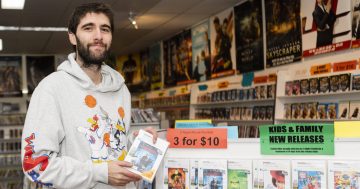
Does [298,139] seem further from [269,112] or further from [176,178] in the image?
[269,112]

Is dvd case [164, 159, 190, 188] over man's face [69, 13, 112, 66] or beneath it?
beneath

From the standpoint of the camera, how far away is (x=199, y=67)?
33.6 feet

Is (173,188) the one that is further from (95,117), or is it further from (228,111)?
(228,111)

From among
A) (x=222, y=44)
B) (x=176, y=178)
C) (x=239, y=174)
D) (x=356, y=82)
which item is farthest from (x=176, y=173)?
(x=222, y=44)

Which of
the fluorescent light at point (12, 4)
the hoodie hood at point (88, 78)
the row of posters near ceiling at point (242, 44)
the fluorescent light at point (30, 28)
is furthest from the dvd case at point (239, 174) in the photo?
the fluorescent light at point (30, 28)

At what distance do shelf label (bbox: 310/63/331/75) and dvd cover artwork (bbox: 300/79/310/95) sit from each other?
0.16 m

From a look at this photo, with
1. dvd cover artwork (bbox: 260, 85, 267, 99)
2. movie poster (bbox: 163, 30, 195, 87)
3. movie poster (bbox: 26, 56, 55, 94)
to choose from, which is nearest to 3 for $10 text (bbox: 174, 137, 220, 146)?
dvd cover artwork (bbox: 260, 85, 267, 99)

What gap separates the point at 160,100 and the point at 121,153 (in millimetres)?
10373

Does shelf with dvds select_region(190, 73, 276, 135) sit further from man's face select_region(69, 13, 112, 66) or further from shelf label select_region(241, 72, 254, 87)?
man's face select_region(69, 13, 112, 66)

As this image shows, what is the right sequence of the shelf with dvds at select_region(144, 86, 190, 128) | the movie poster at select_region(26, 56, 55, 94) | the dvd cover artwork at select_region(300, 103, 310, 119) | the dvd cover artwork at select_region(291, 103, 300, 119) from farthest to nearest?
the movie poster at select_region(26, 56, 55, 94) → the shelf with dvds at select_region(144, 86, 190, 128) → the dvd cover artwork at select_region(291, 103, 300, 119) → the dvd cover artwork at select_region(300, 103, 310, 119)

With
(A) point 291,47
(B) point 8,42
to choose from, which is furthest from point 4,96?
(A) point 291,47

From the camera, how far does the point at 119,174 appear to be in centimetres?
189

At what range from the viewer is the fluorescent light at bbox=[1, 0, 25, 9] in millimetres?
7496

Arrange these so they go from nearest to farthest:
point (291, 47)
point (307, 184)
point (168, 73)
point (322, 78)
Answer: point (307, 184) → point (322, 78) → point (291, 47) → point (168, 73)
